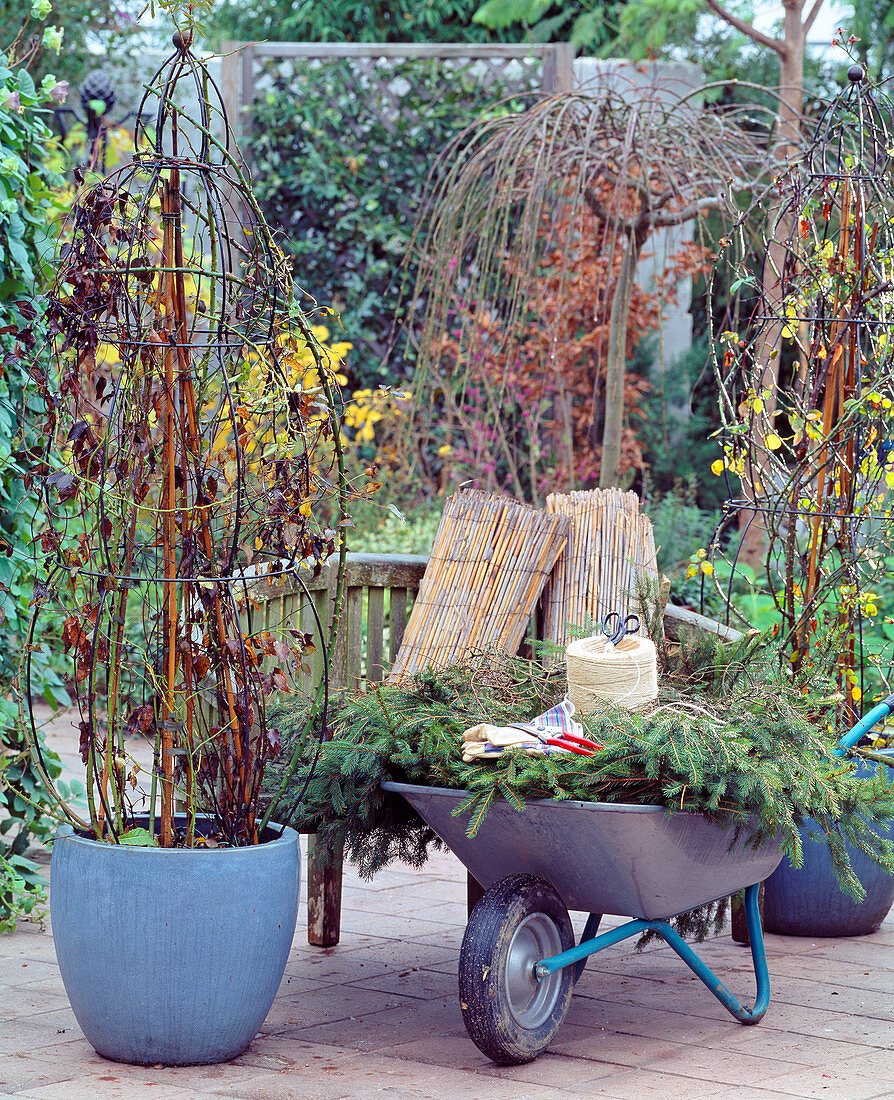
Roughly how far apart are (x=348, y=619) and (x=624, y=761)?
1.58 meters

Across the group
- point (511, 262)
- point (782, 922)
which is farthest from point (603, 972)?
point (511, 262)

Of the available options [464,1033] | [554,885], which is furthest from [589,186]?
[464,1033]

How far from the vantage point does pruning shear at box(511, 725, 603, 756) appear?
8.93 feet

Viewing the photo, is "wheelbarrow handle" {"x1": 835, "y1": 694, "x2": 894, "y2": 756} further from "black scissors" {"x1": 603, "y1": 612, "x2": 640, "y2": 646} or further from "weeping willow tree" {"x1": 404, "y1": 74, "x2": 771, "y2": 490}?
"weeping willow tree" {"x1": 404, "y1": 74, "x2": 771, "y2": 490}

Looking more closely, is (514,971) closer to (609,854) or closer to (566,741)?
(609,854)

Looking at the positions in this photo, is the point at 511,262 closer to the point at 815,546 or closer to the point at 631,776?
the point at 815,546

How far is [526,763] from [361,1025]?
0.85m

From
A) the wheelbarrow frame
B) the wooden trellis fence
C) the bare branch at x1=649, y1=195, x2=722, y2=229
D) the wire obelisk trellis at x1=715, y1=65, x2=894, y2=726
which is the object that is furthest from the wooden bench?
the wooden trellis fence

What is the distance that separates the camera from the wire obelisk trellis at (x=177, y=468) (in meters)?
2.72

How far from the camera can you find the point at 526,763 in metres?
2.67

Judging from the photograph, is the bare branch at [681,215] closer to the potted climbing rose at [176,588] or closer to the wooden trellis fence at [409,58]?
the wooden trellis fence at [409,58]

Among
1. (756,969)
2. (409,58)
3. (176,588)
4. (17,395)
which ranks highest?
(409,58)

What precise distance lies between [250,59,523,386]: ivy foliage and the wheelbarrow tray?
5912mm

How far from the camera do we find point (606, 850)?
2.71 meters
